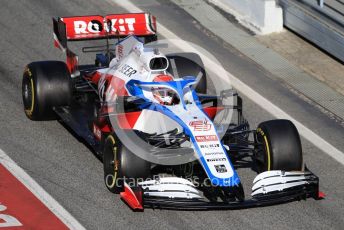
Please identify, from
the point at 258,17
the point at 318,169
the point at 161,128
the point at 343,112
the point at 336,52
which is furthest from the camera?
the point at 258,17

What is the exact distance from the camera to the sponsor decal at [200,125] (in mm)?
13367

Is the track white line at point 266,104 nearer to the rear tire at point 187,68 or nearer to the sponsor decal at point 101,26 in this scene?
the rear tire at point 187,68

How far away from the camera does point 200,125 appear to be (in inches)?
528

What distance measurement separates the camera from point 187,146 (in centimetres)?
1334

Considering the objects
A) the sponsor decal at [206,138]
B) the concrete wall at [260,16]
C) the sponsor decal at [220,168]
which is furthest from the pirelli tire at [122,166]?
the concrete wall at [260,16]

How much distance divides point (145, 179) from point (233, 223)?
4.16 feet

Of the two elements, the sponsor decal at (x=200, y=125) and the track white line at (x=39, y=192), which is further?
the sponsor decal at (x=200, y=125)

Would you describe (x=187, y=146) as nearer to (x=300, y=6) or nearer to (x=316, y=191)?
(x=316, y=191)

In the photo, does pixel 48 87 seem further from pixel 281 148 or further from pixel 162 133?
pixel 281 148

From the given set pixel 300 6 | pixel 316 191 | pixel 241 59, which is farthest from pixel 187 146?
pixel 300 6

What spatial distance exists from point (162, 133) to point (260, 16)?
691 centimetres

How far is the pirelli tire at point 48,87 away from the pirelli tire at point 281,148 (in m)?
3.43

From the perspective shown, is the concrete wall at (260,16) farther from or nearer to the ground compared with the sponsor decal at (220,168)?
nearer to the ground

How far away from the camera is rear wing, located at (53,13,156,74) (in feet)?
53.7
